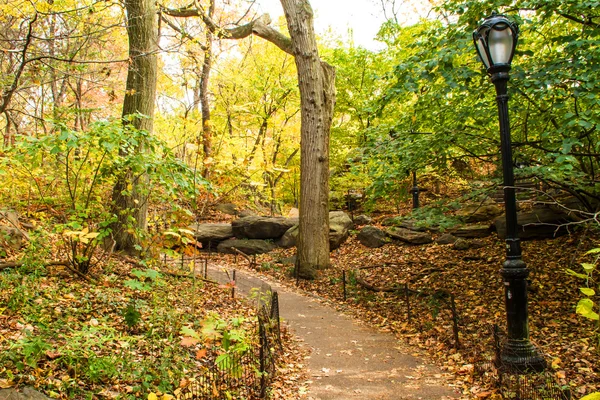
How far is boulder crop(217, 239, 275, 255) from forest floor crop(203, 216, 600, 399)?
7.52ft

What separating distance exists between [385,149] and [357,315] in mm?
3535

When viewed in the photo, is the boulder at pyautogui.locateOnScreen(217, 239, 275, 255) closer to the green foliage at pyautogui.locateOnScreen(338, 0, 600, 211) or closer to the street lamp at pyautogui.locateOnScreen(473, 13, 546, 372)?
the green foliage at pyautogui.locateOnScreen(338, 0, 600, 211)

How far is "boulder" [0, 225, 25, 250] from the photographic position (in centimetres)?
659

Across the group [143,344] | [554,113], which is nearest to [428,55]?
[554,113]

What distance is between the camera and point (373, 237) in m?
14.0

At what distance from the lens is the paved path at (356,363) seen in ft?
16.6

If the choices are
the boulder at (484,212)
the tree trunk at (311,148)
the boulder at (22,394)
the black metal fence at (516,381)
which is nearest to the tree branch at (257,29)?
the tree trunk at (311,148)

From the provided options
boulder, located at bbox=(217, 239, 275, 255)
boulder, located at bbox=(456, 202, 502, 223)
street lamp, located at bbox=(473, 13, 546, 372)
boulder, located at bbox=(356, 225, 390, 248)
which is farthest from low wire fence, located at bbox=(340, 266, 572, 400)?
boulder, located at bbox=(217, 239, 275, 255)

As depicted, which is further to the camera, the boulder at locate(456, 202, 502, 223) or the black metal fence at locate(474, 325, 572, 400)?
the boulder at locate(456, 202, 502, 223)

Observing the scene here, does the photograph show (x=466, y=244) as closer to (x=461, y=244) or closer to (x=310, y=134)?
(x=461, y=244)

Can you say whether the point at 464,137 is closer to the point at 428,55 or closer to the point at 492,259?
the point at 428,55

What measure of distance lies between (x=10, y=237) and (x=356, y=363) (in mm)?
5807

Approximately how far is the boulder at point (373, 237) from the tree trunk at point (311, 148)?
2.38 metres

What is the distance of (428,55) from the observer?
7312 millimetres
